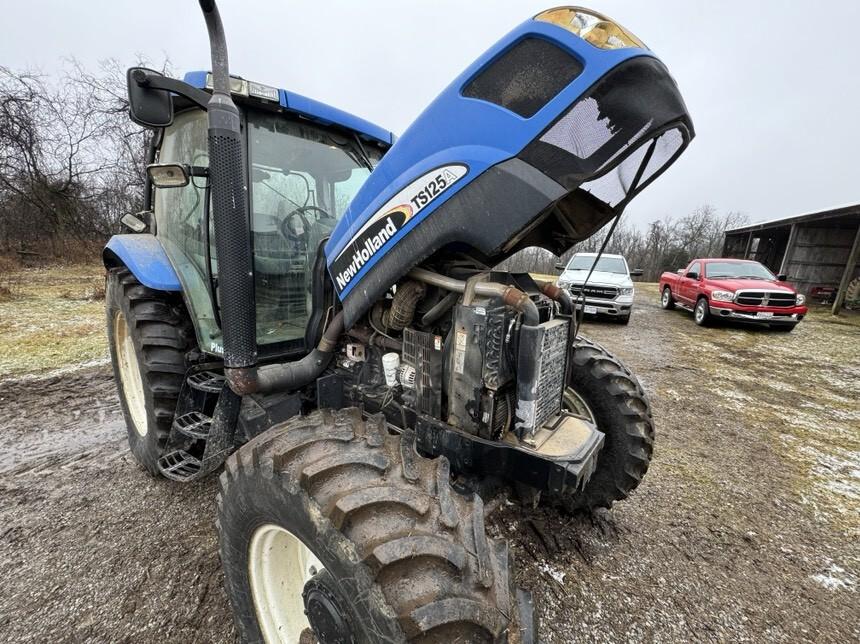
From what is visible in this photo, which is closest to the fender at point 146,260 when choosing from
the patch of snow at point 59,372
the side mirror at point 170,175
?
the side mirror at point 170,175

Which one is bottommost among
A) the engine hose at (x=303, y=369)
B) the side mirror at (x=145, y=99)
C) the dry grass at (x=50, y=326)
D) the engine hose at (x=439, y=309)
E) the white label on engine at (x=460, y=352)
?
the dry grass at (x=50, y=326)

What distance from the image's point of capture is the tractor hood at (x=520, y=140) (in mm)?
976

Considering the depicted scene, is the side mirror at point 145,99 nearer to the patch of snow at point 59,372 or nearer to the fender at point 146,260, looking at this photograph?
the fender at point 146,260

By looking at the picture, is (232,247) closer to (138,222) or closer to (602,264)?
(138,222)

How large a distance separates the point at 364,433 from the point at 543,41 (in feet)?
4.01

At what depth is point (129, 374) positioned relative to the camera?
109 inches

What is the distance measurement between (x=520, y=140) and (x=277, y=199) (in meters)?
1.40

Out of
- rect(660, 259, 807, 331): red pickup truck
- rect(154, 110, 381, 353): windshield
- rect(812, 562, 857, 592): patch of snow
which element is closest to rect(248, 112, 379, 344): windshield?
rect(154, 110, 381, 353): windshield

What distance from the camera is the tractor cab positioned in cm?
185

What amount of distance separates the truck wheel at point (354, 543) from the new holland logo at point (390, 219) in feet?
1.80

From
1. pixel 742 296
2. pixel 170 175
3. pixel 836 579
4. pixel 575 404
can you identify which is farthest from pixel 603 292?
pixel 170 175

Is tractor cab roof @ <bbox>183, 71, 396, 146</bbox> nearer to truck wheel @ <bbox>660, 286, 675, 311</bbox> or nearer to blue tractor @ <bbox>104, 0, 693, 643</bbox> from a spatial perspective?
blue tractor @ <bbox>104, 0, 693, 643</bbox>

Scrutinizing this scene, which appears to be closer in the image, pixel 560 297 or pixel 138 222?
pixel 560 297

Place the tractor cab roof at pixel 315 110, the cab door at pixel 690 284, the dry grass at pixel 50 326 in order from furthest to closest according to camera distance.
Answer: the cab door at pixel 690 284
the dry grass at pixel 50 326
the tractor cab roof at pixel 315 110
